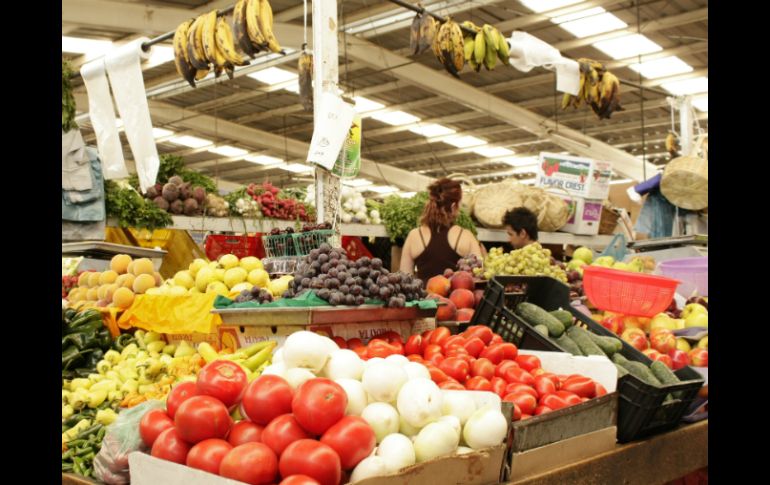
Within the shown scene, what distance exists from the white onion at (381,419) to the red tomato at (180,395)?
445mm

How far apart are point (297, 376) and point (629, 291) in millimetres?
2261

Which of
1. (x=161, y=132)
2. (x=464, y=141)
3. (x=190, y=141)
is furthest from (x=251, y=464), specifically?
(x=190, y=141)

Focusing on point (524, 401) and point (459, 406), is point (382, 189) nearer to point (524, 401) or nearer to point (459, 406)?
point (524, 401)

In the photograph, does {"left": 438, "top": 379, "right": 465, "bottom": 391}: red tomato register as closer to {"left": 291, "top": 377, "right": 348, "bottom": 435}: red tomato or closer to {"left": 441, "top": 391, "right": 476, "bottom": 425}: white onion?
{"left": 441, "top": 391, "right": 476, "bottom": 425}: white onion

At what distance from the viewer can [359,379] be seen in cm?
200

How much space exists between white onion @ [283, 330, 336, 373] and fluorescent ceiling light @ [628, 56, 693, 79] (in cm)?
1033

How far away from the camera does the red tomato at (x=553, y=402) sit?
88.6 inches

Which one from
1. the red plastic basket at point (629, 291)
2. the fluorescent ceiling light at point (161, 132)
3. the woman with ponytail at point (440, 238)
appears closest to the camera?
the red plastic basket at point (629, 291)

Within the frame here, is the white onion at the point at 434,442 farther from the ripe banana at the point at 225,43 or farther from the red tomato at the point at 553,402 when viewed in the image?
the ripe banana at the point at 225,43

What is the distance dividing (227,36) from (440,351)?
9.38ft

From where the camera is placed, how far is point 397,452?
1.69 meters

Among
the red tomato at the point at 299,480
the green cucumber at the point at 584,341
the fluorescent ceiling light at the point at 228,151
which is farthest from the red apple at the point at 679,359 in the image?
the fluorescent ceiling light at the point at 228,151

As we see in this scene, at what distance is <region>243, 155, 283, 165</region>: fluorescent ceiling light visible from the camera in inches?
718
